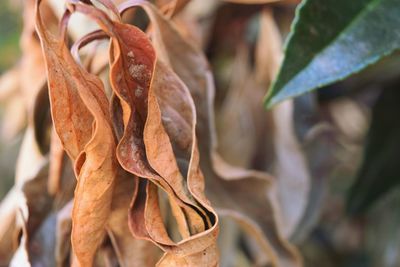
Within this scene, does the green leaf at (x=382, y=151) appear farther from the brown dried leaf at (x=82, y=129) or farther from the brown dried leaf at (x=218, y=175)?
the brown dried leaf at (x=82, y=129)

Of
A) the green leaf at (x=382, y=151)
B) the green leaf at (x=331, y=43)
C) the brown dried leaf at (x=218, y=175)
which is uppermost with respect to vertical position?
the green leaf at (x=331, y=43)

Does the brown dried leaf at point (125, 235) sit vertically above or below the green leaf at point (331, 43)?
below

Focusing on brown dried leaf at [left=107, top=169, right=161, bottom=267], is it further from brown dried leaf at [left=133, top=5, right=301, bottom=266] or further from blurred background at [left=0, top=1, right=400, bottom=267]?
blurred background at [left=0, top=1, right=400, bottom=267]

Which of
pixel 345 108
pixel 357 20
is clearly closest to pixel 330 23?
pixel 357 20

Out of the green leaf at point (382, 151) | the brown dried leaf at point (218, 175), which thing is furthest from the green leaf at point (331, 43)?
the green leaf at point (382, 151)

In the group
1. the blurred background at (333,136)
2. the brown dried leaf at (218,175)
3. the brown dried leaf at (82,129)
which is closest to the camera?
the brown dried leaf at (82,129)

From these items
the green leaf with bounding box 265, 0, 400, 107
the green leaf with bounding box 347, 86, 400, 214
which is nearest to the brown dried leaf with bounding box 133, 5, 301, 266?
the green leaf with bounding box 265, 0, 400, 107
